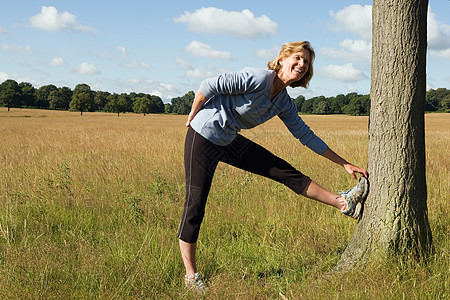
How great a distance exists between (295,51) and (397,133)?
0.99m

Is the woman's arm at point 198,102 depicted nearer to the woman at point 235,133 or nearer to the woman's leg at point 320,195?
the woman at point 235,133

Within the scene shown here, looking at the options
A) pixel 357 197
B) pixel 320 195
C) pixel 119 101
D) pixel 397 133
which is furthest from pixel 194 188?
pixel 119 101

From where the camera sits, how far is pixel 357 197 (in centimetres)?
295

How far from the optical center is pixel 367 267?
105 inches

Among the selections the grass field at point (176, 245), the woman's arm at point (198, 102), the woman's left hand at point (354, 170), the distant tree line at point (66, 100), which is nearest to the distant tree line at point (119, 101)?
the distant tree line at point (66, 100)

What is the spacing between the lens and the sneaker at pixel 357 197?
2.93 m

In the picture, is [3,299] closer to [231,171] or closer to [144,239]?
[144,239]

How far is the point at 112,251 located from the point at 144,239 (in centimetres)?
30

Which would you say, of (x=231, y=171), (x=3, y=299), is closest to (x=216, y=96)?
(x=3, y=299)

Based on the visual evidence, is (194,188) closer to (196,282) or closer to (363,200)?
(196,282)

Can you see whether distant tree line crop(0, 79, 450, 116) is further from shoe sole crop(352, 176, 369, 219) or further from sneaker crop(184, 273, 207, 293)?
sneaker crop(184, 273, 207, 293)

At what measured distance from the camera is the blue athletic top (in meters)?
2.56

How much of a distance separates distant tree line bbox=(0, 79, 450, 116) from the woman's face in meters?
68.8

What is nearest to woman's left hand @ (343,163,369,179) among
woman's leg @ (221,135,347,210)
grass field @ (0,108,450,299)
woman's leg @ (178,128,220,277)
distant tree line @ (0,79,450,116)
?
woman's leg @ (221,135,347,210)
